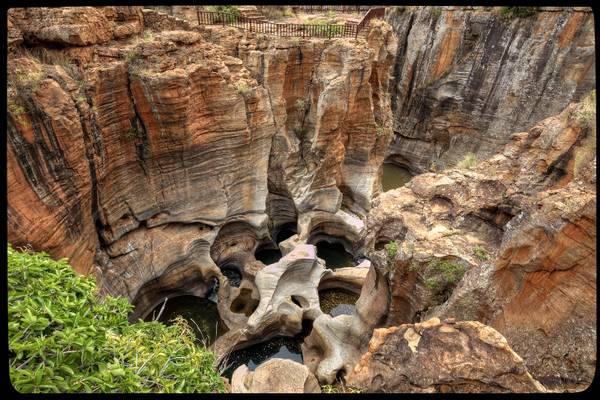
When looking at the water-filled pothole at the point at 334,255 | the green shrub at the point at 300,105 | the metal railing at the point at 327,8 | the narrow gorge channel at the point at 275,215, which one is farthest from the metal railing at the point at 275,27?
the water-filled pothole at the point at 334,255

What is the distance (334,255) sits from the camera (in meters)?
16.4

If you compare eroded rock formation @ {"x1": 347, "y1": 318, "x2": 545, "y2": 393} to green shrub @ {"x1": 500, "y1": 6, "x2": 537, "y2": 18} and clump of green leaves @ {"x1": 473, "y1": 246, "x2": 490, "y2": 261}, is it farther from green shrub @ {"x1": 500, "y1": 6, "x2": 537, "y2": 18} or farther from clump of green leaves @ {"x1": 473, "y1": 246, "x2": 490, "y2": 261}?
green shrub @ {"x1": 500, "y1": 6, "x2": 537, "y2": 18}

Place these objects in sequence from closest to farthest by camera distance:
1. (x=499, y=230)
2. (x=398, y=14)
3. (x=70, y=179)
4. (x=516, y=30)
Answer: (x=499, y=230) < (x=70, y=179) < (x=516, y=30) < (x=398, y=14)

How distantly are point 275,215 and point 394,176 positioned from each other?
11.3 metres

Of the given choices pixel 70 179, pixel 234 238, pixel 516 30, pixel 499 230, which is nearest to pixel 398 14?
pixel 516 30

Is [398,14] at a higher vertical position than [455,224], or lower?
higher

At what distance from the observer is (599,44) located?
9.60ft

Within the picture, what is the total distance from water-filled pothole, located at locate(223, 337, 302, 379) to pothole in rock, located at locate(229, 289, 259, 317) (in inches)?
46.2

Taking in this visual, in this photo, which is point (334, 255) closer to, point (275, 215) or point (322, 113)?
point (275, 215)

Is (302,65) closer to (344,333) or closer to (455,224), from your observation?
(455,224)

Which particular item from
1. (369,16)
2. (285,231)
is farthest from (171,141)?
(369,16)

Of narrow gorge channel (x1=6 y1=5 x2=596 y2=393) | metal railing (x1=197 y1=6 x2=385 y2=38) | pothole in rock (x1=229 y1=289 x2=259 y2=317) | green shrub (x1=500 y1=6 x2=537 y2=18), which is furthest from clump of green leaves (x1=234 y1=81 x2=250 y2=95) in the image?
green shrub (x1=500 y1=6 x2=537 y2=18)

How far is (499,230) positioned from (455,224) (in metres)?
0.90

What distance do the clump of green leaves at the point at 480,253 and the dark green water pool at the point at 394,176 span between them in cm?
1488
